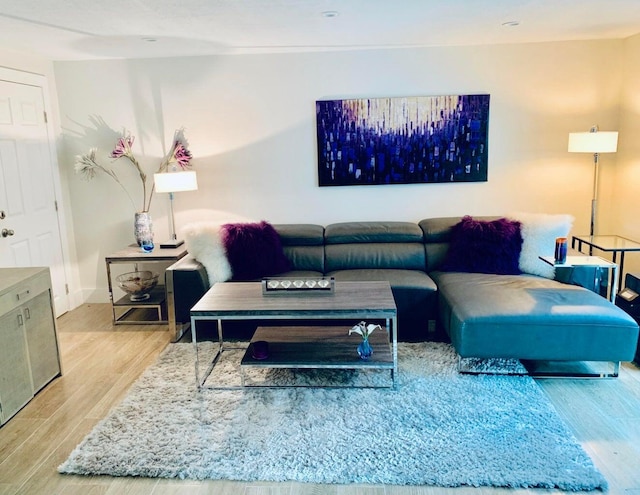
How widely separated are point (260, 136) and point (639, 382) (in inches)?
137

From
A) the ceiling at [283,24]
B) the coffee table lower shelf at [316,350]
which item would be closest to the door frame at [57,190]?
the ceiling at [283,24]

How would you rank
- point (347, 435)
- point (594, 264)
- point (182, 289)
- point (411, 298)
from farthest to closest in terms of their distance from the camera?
point (182, 289), point (411, 298), point (594, 264), point (347, 435)

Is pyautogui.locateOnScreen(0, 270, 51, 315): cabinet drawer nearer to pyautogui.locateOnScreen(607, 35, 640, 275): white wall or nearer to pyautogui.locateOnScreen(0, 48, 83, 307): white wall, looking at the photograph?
pyautogui.locateOnScreen(0, 48, 83, 307): white wall

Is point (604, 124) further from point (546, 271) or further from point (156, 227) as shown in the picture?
point (156, 227)

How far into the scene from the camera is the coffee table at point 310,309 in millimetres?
2818

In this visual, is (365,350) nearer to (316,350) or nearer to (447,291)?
(316,350)

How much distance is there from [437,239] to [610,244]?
4.48 ft

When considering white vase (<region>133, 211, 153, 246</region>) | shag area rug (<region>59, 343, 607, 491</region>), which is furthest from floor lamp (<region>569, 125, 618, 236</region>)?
white vase (<region>133, 211, 153, 246</region>)

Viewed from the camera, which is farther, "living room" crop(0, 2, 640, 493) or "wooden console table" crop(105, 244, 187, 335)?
"living room" crop(0, 2, 640, 493)

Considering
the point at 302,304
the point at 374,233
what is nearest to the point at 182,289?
the point at 302,304

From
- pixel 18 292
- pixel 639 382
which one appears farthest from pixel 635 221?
pixel 18 292

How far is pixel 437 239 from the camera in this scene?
419 centimetres

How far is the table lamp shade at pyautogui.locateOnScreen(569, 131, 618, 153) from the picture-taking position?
386cm

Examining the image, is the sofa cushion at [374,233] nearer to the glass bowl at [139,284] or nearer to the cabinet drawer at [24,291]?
the glass bowl at [139,284]
